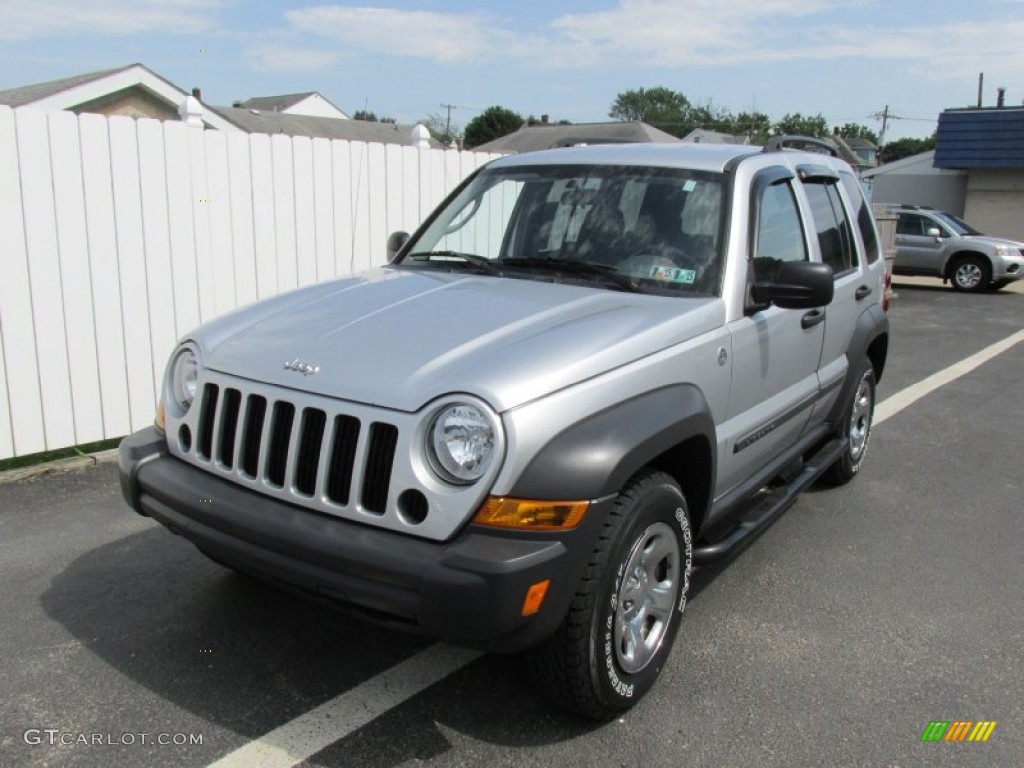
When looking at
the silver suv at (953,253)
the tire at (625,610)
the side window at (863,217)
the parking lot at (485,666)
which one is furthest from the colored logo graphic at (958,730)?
the silver suv at (953,253)

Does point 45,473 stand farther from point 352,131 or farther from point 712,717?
point 352,131

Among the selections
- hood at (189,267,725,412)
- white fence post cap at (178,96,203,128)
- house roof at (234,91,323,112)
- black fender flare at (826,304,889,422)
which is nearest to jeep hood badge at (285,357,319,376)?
hood at (189,267,725,412)

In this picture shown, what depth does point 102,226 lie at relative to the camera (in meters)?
5.71

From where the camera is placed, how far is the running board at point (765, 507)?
3.38 m

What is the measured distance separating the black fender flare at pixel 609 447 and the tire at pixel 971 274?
17709 millimetres

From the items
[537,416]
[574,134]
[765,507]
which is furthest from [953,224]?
[574,134]

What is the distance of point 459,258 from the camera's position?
4.07 m

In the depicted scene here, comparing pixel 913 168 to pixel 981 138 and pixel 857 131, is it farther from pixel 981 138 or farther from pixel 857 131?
pixel 857 131

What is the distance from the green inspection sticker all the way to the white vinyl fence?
3977 millimetres

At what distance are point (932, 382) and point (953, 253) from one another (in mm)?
11059

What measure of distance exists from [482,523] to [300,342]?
0.99 meters

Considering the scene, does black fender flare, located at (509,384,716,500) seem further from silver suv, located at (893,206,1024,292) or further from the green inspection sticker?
silver suv, located at (893,206,1024,292)

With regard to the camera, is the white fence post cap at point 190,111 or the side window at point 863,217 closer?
the side window at point 863,217

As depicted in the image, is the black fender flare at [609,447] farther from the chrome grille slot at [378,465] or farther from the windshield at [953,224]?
the windshield at [953,224]
